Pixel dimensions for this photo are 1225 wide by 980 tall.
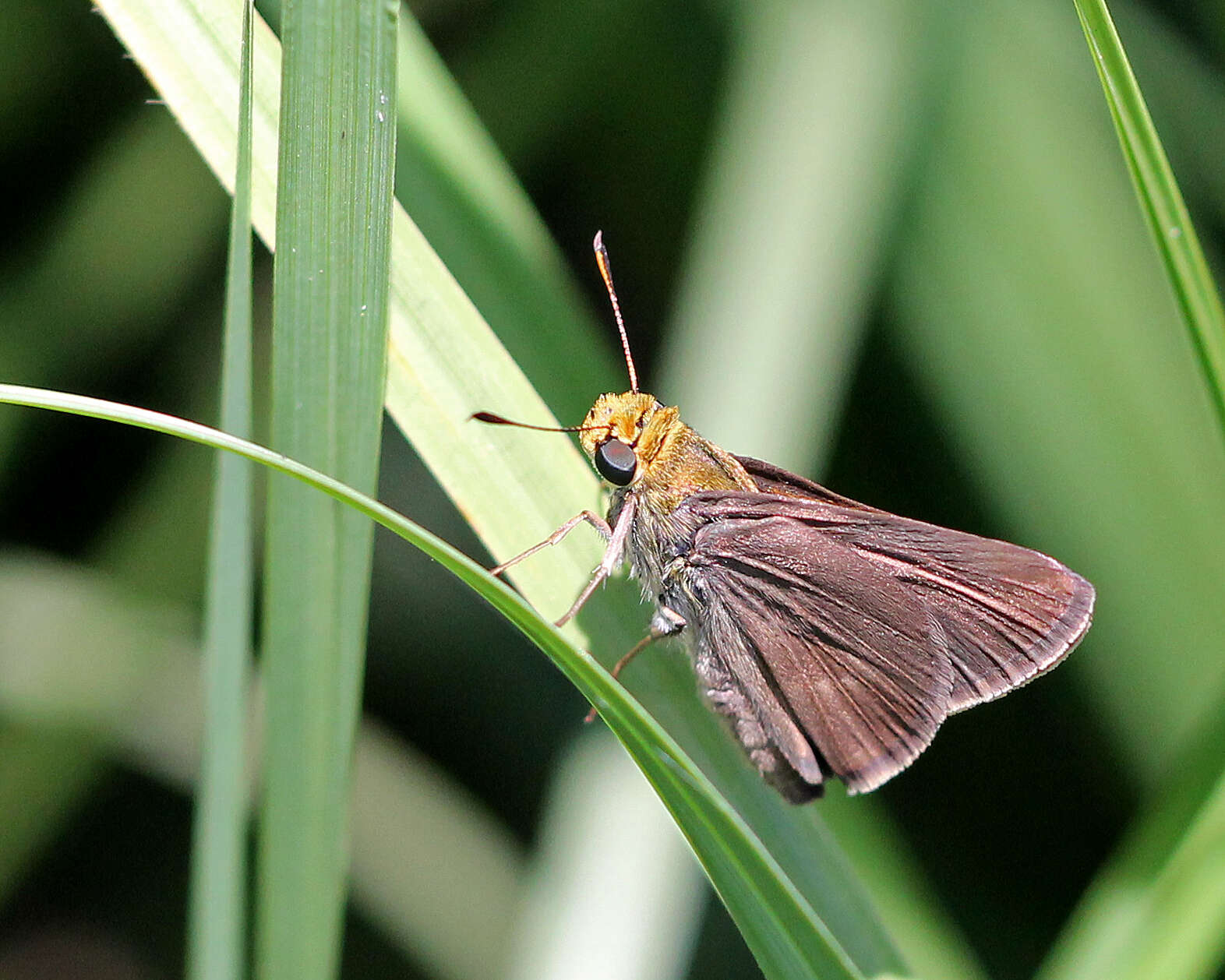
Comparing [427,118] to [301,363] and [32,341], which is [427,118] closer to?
[301,363]

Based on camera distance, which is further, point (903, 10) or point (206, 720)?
point (903, 10)

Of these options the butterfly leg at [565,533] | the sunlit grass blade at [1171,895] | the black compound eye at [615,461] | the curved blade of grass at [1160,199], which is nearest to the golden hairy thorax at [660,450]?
the black compound eye at [615,461]

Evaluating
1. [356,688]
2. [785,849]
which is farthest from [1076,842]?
[356,688]

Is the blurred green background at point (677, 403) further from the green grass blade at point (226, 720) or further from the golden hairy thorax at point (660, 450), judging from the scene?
the green grass blade at point (226, 720)

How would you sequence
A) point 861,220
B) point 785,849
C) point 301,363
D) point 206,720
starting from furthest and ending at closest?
point 861,220
point 785,849
point 206,720
point 301,363

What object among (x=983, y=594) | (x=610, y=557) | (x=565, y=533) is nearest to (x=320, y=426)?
(x=565, y=533)

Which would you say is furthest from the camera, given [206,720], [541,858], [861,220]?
[861,220]

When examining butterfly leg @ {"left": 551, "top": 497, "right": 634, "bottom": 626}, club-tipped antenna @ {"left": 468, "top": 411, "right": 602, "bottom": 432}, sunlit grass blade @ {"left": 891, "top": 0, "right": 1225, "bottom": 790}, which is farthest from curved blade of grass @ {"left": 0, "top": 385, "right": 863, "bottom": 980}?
sunlit grass blade @ {"left": 891, "top": 0, "right": 1225, "bottom": 790}
